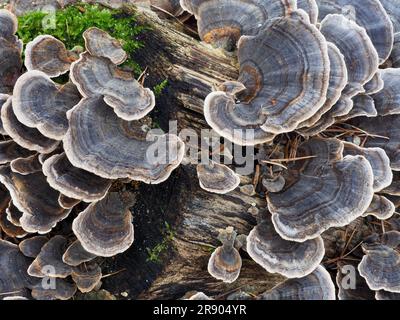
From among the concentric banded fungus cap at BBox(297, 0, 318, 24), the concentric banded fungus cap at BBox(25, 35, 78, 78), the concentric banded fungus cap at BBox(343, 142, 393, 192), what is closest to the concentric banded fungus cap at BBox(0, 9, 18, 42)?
the concentric banded fungus cap at BBox(25, 35, 78, 78)

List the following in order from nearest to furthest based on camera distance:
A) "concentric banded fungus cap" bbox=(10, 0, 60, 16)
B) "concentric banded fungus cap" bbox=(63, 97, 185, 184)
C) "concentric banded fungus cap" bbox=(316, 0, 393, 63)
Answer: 1. "concentric banded fungus cap" bbox=(63, 97, 185, 184)
2. "concentric banded fungus cap" bbox=(316, 0, 393, 63)
3. "concentric banded fungus cap" bbox=(10, 0, 60, 16)

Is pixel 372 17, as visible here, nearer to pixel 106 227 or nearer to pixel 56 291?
pixel 106 227

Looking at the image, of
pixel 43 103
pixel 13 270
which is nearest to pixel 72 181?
pixel 43 103

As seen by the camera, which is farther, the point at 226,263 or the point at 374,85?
the point at 374,85

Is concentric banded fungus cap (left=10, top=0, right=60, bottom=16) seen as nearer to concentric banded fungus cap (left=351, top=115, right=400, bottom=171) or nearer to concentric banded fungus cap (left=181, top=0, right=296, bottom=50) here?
concentric banded fungus cap (left=181, top=0, right=296, bottom=50)

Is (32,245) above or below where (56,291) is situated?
above
